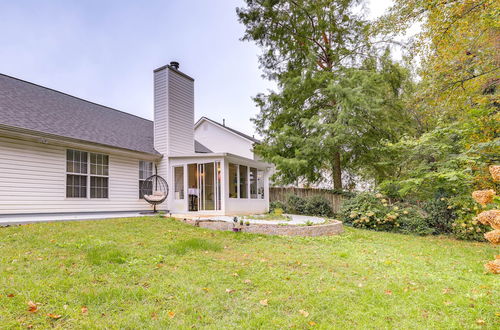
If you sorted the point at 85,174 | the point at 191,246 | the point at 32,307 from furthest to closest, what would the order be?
1. the point at 85,174
2. the point at 191,246
3. the point at 32,307

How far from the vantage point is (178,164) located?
10.6 m

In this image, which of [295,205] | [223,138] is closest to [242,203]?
[295,205]

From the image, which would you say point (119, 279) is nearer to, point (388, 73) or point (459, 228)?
point (459, 228)

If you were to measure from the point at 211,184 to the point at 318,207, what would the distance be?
519cm

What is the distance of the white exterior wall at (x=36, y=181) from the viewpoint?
7.02 m

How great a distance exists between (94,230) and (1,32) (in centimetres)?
1188

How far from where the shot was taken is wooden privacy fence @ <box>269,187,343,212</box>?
12867 mm

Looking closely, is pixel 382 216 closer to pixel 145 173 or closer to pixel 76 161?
pixel 145 173

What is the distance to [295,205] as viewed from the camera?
1284cm

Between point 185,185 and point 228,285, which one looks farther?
point 185,185

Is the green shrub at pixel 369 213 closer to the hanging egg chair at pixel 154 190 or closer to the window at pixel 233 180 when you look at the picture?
the window at pixel 233 180

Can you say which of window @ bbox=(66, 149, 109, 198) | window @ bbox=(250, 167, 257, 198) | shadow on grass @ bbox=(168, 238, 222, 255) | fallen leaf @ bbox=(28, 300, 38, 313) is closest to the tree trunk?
window @ bbox=(250, 167, 257, 198)

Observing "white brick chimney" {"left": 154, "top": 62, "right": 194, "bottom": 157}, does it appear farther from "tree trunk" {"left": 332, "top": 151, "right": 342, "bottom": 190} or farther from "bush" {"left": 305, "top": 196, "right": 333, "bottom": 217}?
"tree trunk" {"left": 332, "top": 151, "right": 342, "bottom": 190}

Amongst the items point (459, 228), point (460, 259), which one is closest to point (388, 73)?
point (459, 228)
